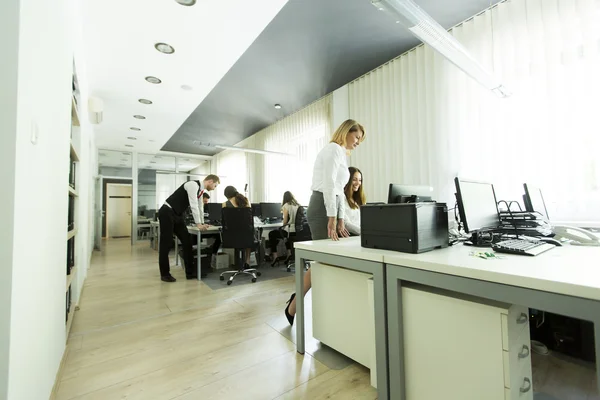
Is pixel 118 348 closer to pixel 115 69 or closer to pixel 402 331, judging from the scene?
pixel 402 331

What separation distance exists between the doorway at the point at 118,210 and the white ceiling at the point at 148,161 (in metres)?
1.91

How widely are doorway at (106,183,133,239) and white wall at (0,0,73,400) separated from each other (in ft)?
32.5

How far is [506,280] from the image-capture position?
0.89 m

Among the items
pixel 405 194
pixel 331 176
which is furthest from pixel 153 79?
pixel 405 194

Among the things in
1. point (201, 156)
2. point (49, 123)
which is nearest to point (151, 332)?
point (49, 123)

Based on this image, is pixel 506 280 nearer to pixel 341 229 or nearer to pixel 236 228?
pixel 341 229

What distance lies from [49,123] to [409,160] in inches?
132

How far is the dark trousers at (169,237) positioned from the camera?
3652 mm

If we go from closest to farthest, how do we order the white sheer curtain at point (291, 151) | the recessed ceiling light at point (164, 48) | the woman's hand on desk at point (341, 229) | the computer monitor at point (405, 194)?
1. the computer monitor at point (405, 194)
2. the woman's hand on desk at point (341, 229)
3. the recessed ceiling light at point (164, 48)
4. the white sheer curtain at point (291, 151)

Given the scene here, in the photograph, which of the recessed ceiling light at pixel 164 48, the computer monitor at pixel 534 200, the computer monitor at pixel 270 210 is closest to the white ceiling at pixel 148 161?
the computer monitor at pixel 270 210

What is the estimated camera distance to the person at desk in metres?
3.68

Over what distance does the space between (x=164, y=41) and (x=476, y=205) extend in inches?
136

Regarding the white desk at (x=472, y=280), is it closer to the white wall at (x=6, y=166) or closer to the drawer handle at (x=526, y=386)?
the drawer handle at (x=526, y=386)

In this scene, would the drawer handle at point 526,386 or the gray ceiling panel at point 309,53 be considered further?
the gray ceiling panel at point 309,53
